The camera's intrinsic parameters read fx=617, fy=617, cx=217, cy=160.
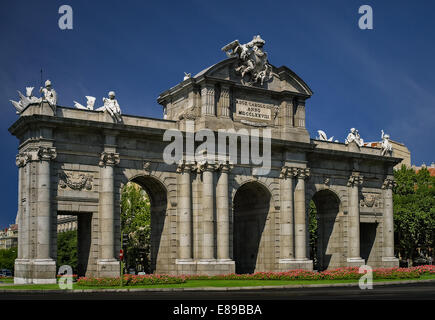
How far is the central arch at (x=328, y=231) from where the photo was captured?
194ft

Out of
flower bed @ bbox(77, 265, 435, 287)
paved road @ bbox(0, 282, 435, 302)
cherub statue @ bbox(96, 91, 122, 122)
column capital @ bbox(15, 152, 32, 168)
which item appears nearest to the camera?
paved road @ bbox(0, 282, 435, 302)

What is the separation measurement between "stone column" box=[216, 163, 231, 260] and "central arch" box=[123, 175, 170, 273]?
4129 mm

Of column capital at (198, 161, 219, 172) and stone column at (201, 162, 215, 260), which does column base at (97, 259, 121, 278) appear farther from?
column capital at (198, 161, 219, 172)

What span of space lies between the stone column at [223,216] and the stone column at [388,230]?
2021cm

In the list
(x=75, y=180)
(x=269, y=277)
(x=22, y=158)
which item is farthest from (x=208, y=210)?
(x=22, y=158)

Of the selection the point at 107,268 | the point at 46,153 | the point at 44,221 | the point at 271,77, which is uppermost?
the point at 271,77

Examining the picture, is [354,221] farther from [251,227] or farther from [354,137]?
[251,227]

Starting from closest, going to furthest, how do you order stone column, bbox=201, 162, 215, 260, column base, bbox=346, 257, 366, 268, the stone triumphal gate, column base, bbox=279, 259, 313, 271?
the stone triumphal gate
stone column, bbox=201, 162, 215, 260
column base, bbox=279, 259, 313, 271
column base, bbox=346, 257, 366, 268

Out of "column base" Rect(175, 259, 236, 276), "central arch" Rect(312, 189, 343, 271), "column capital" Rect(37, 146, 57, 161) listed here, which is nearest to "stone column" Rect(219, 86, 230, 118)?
"column base" Rect(175, 259, 236, 276)

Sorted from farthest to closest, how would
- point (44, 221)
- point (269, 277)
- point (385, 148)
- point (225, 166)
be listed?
point (385, 148) → point (225, 166) → point (269, 277) → point (44, 221)

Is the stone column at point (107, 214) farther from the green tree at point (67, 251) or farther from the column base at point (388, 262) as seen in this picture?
the green tree at point (67, 251)

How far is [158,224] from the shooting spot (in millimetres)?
50281

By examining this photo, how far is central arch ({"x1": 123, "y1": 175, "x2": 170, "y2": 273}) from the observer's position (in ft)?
161

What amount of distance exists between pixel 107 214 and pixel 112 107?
8103 millimetres
